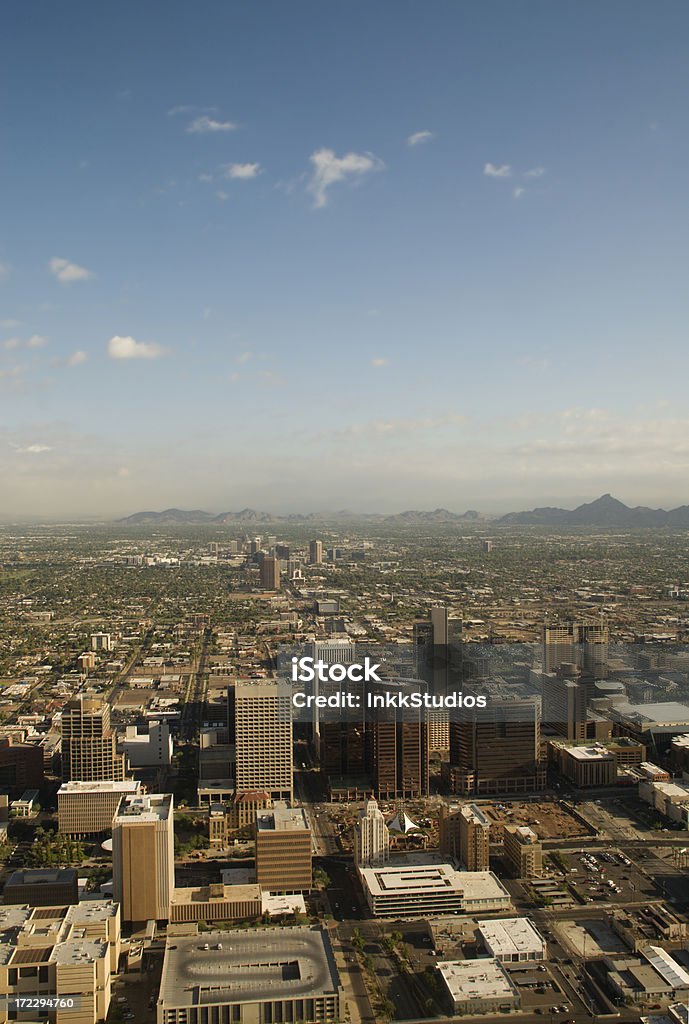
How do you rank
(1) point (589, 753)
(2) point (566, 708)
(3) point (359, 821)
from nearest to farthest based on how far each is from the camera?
(3) point (359, 821), (1) point (589, 753), (2) point (566, 708)

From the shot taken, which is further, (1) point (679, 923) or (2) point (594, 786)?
(2) point (594, 786)

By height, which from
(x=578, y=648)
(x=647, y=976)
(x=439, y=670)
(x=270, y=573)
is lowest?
(x=647, y=976)

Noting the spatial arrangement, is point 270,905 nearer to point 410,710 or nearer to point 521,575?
point 410,710

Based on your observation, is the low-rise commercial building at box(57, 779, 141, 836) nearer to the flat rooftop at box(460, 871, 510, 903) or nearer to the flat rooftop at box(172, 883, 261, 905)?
the flat rooftop at box(172, 883, 261, 905)

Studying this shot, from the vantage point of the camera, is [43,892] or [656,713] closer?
[43,892]

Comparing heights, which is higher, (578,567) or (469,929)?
(578,567)

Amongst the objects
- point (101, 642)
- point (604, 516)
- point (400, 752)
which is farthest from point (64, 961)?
point (604, 516)

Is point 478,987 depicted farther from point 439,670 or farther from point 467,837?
point 439,670

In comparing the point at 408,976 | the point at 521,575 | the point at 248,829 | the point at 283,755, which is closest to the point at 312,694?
the point at 283,755
